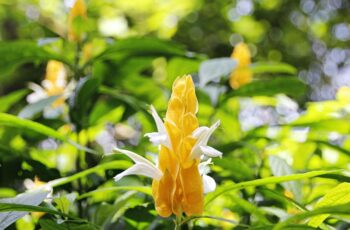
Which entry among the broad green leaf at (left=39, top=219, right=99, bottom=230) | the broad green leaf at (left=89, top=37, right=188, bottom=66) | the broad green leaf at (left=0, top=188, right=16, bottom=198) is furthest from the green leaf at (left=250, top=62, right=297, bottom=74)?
the broad green leaf at (left=39, top=219, right=99, bottom=230)

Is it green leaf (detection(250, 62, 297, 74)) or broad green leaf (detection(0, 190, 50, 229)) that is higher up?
green leaf (detection(250, 62, 297, 74))

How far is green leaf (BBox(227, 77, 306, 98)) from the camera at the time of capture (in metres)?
1.29

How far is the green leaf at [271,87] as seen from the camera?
4.25 ft

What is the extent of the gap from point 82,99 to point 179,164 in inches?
20.6

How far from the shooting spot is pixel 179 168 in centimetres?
73

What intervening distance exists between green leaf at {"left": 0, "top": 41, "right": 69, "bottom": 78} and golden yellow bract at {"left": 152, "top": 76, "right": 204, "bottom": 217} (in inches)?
25.5

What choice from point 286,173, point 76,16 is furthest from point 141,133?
point 286,173

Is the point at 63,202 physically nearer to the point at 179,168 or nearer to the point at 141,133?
the point at 179,168

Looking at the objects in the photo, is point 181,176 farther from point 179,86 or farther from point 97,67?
point 97,67

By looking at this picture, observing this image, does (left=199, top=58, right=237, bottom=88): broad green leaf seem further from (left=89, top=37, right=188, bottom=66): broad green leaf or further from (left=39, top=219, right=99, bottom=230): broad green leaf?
(left=39, top=219, right=99, bottom=230): broad green leaf

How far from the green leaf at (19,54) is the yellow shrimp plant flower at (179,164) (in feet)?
2.12

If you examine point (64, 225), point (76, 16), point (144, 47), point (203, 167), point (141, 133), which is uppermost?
point (76, 16)

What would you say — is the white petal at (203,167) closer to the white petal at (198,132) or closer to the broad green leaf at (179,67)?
the white petal at (198,132)

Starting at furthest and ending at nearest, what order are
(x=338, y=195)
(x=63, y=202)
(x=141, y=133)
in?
(x=141, y=133)
(x=63, y=202)
(x=338, y=195)
